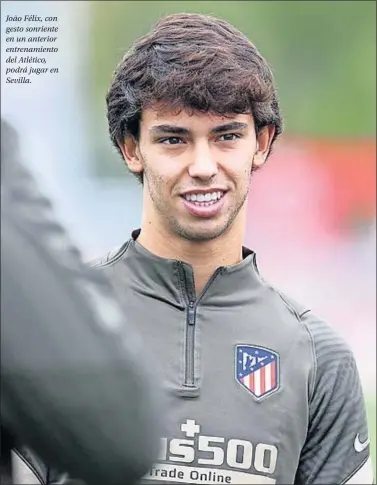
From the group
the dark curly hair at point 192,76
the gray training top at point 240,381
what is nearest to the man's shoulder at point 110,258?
the gray training top at point 240,381

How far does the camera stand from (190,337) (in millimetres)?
1310

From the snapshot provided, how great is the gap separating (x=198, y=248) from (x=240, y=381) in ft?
0.61

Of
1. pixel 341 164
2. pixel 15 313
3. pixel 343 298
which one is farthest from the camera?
pixel 341 164

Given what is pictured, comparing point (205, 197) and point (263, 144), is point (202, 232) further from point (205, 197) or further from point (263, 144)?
point (263, 144)

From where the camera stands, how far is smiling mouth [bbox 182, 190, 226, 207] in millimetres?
1279

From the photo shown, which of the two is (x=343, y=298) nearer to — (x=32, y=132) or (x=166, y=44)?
(x=32, y=132)

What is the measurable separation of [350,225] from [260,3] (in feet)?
2.64

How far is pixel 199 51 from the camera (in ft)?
4.27

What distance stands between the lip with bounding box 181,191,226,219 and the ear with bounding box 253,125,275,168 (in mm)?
103

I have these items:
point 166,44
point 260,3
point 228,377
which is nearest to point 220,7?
point 260,3

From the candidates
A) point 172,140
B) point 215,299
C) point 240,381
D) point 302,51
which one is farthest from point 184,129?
point 302,51

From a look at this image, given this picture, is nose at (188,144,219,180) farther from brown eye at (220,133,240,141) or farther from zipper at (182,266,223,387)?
zipper at (182,266,223,387)

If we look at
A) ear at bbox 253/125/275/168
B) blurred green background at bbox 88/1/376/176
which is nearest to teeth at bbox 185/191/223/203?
ear at bbox 253/125/275/168

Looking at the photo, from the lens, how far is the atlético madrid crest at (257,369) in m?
1.30
